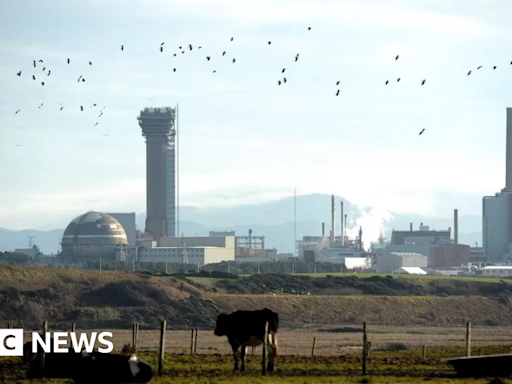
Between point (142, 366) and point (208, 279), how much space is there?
397 ft

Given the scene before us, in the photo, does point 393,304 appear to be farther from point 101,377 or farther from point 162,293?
point 101,377

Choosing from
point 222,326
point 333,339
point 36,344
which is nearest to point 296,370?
point 222,326

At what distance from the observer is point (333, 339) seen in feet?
291

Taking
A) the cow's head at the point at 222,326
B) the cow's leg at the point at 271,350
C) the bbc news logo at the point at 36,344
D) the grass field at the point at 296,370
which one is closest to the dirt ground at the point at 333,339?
the bbc news logo at the point at 36,344

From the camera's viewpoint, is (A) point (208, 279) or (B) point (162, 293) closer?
(B) point (162, 293)

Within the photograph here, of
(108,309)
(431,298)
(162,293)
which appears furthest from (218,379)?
(431,298)

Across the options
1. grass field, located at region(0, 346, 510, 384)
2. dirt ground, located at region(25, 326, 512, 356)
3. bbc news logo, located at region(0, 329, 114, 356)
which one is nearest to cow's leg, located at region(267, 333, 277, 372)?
grass field, located at region(0, 346, 510, 384)

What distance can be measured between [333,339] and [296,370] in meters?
45.2

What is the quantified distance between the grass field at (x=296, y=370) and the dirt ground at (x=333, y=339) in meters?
11.7

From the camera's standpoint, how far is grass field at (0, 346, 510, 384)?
131ft

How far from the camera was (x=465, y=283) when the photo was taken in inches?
6865

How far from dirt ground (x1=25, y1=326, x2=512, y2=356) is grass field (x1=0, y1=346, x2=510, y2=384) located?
11.7 metres

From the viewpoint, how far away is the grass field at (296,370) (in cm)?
3978

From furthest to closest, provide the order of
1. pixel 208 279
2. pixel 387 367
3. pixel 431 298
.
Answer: pixel 208 279, pixel 431 298, pixel 387 367
